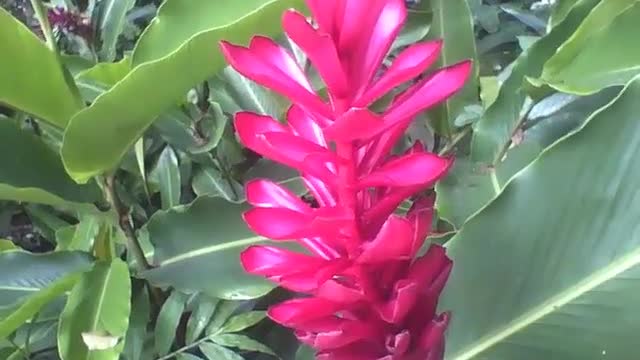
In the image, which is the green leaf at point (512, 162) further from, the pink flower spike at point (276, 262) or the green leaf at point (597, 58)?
the pink flower spike at point (276, 262)

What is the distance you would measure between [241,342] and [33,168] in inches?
9.3

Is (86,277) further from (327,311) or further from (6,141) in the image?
(327,311)

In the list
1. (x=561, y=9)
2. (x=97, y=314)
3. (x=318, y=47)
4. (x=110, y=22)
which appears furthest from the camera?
(x=110, y=22)

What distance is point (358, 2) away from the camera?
1.57ft

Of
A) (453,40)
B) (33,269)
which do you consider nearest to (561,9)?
(453,40)

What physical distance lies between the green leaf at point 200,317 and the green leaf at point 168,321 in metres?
0.01

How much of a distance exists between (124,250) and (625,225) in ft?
1.78

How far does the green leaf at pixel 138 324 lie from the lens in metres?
0.86

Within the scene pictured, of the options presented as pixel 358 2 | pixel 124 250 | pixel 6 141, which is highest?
pixel 358 2

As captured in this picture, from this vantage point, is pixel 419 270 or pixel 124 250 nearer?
pixel 419 270

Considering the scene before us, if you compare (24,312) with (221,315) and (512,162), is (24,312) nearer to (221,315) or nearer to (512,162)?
(221,315)

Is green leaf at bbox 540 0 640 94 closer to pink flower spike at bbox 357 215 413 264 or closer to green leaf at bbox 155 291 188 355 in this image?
pink flower spike at bbox 357 215 413 264

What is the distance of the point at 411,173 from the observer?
0.50 meters

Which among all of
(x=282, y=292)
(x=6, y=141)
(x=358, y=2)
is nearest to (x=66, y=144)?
(x=6, y=141)
